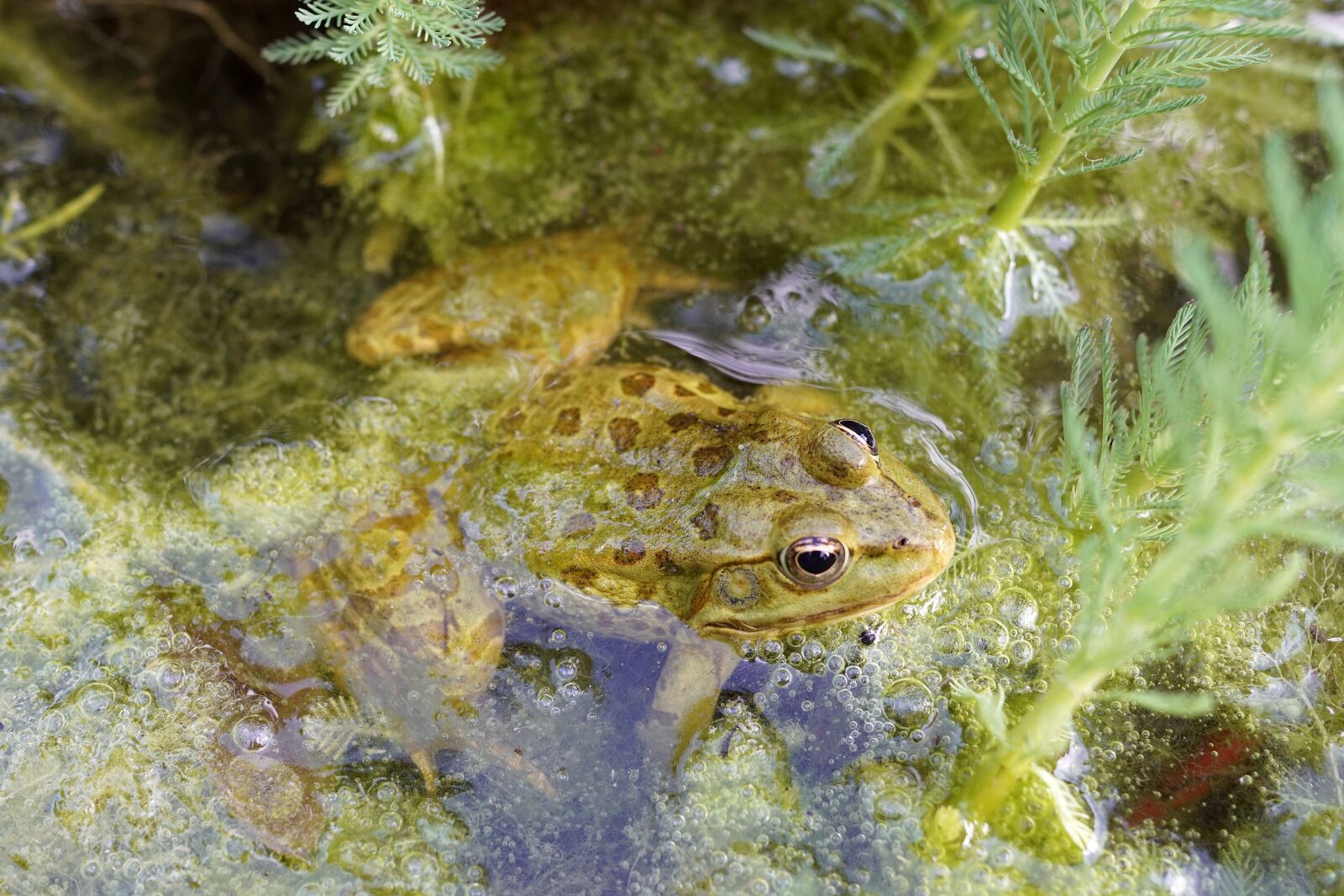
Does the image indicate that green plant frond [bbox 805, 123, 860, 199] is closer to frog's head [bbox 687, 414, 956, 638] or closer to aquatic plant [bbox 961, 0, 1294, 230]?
aquatic plant [bbox 961, 0, 1294, 230]

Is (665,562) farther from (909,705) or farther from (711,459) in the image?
(909,705)

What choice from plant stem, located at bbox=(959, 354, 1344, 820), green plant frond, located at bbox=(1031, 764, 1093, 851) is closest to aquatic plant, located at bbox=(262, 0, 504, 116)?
plant stem, located at bbox=(959, 354, 1344, 820)

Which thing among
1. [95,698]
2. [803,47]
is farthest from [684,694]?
[803,47]

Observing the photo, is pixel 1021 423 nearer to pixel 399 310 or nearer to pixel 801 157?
pixel 801 157

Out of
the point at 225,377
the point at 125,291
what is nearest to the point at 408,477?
the point at 225,377

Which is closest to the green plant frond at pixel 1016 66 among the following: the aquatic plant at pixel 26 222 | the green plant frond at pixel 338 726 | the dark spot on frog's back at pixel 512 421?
the dark spot on frog's back at pixel 512 421

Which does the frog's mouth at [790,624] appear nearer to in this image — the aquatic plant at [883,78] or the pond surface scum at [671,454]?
the pond surface scum at [671,454]
